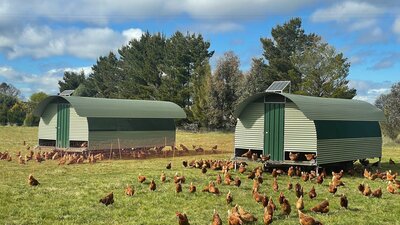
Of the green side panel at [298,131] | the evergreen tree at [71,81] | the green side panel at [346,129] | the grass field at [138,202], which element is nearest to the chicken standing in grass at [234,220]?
the grass field at [138,202]

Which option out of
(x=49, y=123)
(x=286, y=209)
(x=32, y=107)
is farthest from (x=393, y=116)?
(x=32, y=107)

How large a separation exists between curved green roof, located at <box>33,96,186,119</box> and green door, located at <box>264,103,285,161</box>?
38.3 feet

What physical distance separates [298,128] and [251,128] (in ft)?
7.93

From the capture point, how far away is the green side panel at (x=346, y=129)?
21.4 m

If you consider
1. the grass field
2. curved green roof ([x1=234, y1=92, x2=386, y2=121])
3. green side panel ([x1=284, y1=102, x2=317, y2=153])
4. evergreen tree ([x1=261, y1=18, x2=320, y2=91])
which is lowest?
the grass field

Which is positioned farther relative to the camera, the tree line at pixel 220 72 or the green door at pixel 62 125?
the tree line at pixel 220 72

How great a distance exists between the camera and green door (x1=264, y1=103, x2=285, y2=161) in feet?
71.5

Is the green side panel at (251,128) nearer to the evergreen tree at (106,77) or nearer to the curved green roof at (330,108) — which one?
the curved green roof at (330,108)

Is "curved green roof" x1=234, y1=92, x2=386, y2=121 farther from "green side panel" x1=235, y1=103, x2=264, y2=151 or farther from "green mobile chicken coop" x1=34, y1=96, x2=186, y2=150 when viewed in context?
"green mobile chicken coop" x1=34, y1=96, x2=186, y2=150

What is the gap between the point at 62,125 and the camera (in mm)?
30641

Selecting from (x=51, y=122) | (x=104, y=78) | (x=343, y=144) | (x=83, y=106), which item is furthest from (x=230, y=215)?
(x=104, y=78)

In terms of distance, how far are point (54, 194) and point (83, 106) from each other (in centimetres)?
1515

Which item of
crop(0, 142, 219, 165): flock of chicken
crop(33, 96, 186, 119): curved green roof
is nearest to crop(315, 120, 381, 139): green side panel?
crop(0, 142, 219, 165): flock of chicken

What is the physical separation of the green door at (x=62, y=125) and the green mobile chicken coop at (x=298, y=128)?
498 inches
